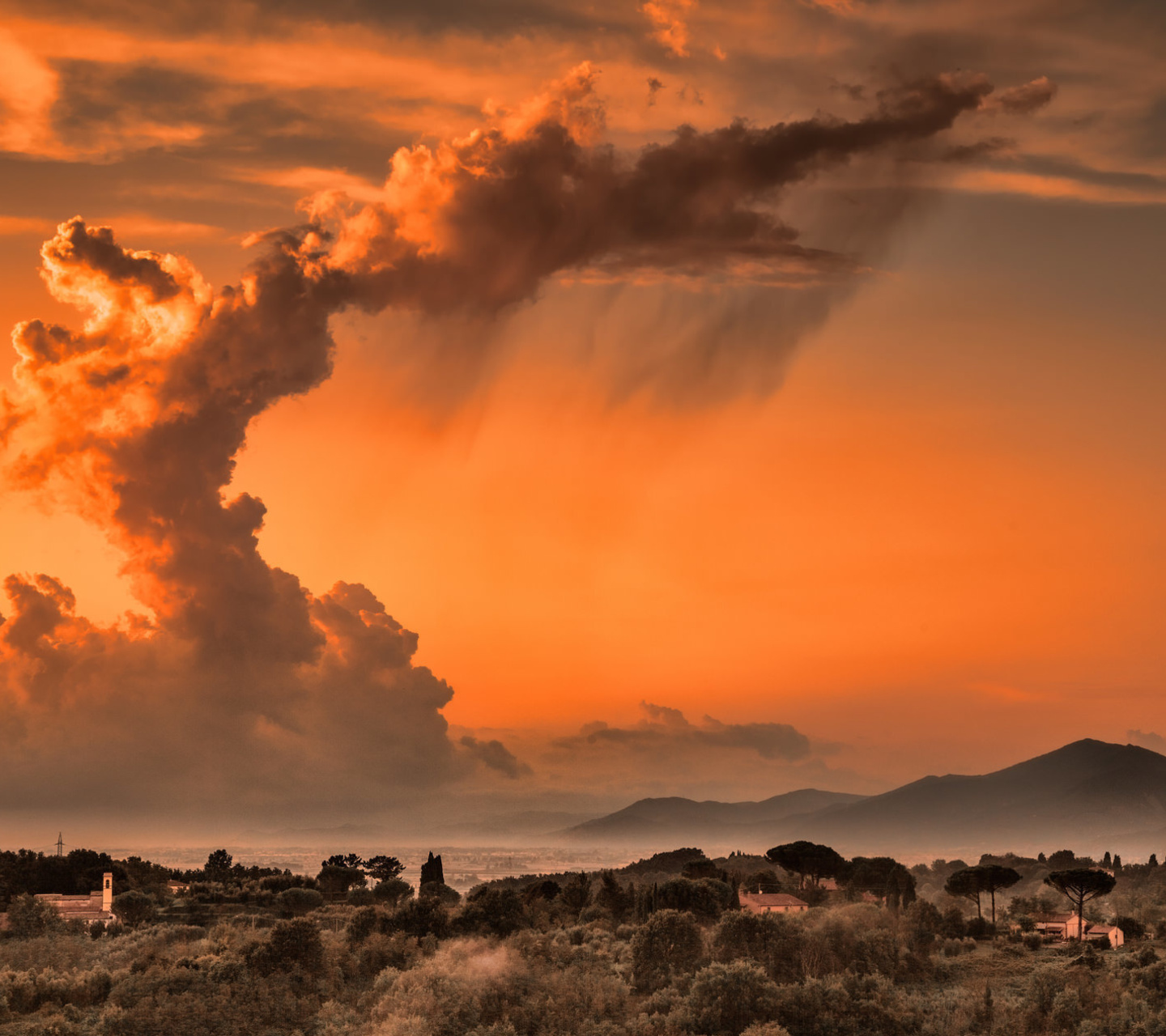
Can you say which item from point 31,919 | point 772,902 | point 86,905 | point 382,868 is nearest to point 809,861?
point 772,902

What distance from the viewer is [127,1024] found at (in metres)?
47.2

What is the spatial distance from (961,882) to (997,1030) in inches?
2325

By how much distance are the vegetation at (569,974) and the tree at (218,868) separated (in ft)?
146

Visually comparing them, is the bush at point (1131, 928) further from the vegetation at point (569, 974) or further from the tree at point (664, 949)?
the tree at point (664, 949)

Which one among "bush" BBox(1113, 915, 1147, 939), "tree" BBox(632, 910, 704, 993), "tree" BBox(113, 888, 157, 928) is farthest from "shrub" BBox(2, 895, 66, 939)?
"bush" BBox(1113, 915, 1147, 939)

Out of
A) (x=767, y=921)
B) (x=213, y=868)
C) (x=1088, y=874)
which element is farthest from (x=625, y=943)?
(x=213, y=868)

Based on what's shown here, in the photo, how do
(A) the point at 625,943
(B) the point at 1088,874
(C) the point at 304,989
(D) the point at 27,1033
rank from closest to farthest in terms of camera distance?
1. (D) the point at 27,1033
2. (C) the point at 304,989
3. (A) the point at 625,943
4. (B) the point at 1088,874

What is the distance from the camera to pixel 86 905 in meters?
97.6

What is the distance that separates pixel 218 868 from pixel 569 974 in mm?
105298

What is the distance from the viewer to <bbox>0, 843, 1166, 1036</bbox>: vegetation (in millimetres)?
47625

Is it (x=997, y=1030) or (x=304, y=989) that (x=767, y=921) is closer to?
(x=997, y=1030)

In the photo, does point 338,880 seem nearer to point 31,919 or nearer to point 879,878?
point 31,919

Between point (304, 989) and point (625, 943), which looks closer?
point (304, 989)

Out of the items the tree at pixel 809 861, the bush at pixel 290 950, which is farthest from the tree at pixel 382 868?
the bush at pixel 290 950
